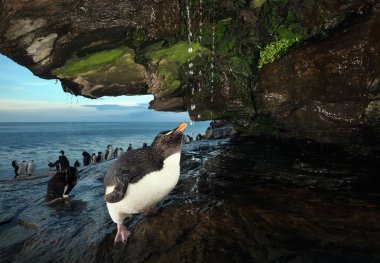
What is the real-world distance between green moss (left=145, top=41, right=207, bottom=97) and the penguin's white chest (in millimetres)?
6588

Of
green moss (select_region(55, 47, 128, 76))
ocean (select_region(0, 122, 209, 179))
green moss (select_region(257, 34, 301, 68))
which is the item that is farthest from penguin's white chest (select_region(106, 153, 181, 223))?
ocean (select_region(0, 122, 209, 179))

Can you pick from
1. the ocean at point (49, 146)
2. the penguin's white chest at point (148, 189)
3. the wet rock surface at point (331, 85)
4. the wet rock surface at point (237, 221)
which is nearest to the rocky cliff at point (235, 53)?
the wet rock surface at point (331, 85)

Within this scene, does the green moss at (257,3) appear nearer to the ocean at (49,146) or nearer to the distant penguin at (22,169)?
the distant penguin at (22,169)

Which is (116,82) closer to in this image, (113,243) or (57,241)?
(57,241)

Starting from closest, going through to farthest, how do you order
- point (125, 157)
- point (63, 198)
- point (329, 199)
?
point (125, 157) → point (329, 199) → point (63, 198)

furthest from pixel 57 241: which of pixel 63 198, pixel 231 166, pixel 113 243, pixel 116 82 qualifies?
pixel 116 82

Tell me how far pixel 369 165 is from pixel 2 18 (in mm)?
9899

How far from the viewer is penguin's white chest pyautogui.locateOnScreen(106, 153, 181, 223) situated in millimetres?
4039

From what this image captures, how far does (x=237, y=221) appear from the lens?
4.30 metres

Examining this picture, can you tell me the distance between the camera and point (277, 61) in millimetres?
8219

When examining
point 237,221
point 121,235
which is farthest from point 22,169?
point 237,221

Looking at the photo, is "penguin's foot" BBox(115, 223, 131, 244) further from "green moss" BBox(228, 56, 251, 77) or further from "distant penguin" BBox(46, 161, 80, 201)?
"green moss" BBox(228, 56, 251, 77)

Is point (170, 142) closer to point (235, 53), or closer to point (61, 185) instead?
point (61, 185)

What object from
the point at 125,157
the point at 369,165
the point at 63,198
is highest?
the point at 125,157
